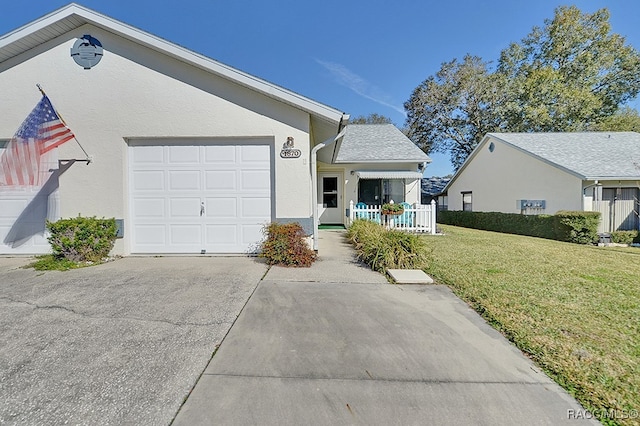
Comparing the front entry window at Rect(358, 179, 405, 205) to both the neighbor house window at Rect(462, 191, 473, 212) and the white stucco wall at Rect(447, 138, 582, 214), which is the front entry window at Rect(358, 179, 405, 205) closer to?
the white stucco wall at Rect(447, 138, 582, 214)

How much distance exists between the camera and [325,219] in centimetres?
1373

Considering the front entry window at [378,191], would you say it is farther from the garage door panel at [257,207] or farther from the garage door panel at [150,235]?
the garage door panel at [150,235]

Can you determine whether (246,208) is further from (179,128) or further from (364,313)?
(364,313)

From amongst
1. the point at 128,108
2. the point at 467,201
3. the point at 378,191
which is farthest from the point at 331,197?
the point at 467,201

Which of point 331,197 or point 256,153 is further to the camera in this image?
point 331,197

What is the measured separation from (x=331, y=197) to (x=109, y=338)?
11.3m

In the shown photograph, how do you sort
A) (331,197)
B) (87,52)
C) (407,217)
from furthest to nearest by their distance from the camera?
1. (331,197)
2. (407,217)
3. (87,52)

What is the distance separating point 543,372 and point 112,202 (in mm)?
8144

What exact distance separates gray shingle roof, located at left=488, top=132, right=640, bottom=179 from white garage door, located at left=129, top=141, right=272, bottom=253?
1366cm

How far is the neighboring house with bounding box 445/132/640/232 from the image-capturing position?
469 inches

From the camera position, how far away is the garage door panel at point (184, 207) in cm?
673

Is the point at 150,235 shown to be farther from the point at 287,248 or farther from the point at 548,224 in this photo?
the point at 548,224

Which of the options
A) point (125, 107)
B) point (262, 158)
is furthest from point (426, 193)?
point (125, 107)

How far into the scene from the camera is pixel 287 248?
591 centimetres
